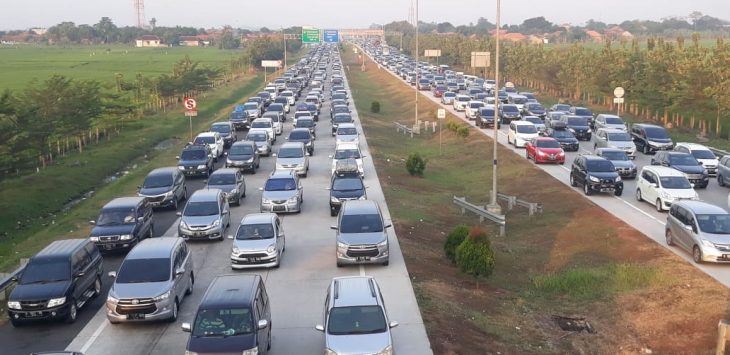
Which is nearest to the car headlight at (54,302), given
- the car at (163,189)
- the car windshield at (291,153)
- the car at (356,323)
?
the car at (356,323)

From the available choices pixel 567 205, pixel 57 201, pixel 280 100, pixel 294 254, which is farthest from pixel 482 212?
pixel 280 100

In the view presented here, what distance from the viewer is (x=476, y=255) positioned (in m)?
21.5

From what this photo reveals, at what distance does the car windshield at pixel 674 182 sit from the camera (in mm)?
29094

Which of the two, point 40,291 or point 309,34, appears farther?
point 309,34

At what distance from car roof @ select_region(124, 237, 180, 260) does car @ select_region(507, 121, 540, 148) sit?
101 ft

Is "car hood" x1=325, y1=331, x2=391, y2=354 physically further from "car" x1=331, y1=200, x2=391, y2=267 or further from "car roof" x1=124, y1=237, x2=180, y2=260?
"car" x1=331, y1=200, x2=391, y2=267

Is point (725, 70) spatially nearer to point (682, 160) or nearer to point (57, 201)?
point (682, 160)

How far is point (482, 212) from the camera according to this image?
29.4m

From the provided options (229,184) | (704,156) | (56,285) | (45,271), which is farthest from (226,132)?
(56,285)

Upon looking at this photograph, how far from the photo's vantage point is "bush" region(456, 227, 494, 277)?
21438 mm

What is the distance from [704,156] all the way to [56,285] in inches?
1238

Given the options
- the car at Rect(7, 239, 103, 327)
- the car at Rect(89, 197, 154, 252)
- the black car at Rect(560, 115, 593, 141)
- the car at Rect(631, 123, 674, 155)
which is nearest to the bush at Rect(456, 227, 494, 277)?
the car at Rect(7, 239, 103, 327)

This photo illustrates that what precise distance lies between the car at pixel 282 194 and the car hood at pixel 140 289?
446 inches

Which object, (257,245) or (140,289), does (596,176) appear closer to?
(257,245)
